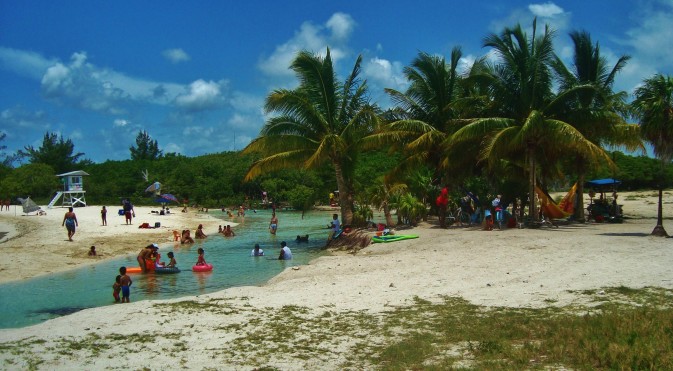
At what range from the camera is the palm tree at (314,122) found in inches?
881

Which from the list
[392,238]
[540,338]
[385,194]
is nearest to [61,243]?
[385,194]

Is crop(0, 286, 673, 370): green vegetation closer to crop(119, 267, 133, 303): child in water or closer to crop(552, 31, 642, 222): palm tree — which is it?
crop(119, 267, 133, 303): child in water

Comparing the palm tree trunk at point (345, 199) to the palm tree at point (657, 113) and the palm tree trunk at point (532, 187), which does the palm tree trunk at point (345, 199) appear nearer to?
the palm tree trunk at point (532, 187)

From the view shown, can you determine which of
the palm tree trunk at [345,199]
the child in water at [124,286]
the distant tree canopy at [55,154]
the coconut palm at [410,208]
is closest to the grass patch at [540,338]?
the child in water at [124,286]

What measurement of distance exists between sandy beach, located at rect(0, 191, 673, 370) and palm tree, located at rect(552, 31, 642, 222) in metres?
5.10

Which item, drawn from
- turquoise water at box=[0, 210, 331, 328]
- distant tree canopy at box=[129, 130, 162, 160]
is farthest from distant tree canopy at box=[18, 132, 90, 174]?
turquoise water at box=[0, 210, 331, 328]

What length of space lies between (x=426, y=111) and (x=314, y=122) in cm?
555

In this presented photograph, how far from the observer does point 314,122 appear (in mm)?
22812

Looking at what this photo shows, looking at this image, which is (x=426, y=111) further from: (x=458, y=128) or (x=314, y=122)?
(x=314, y=122)

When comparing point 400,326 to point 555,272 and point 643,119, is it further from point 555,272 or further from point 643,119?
point 643,119

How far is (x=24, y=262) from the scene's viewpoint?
18.2m

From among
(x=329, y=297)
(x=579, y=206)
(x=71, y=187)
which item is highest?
(x=71, y=187)

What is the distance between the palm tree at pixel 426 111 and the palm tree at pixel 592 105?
15.5ft

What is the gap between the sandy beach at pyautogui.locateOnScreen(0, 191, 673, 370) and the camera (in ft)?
23.4
